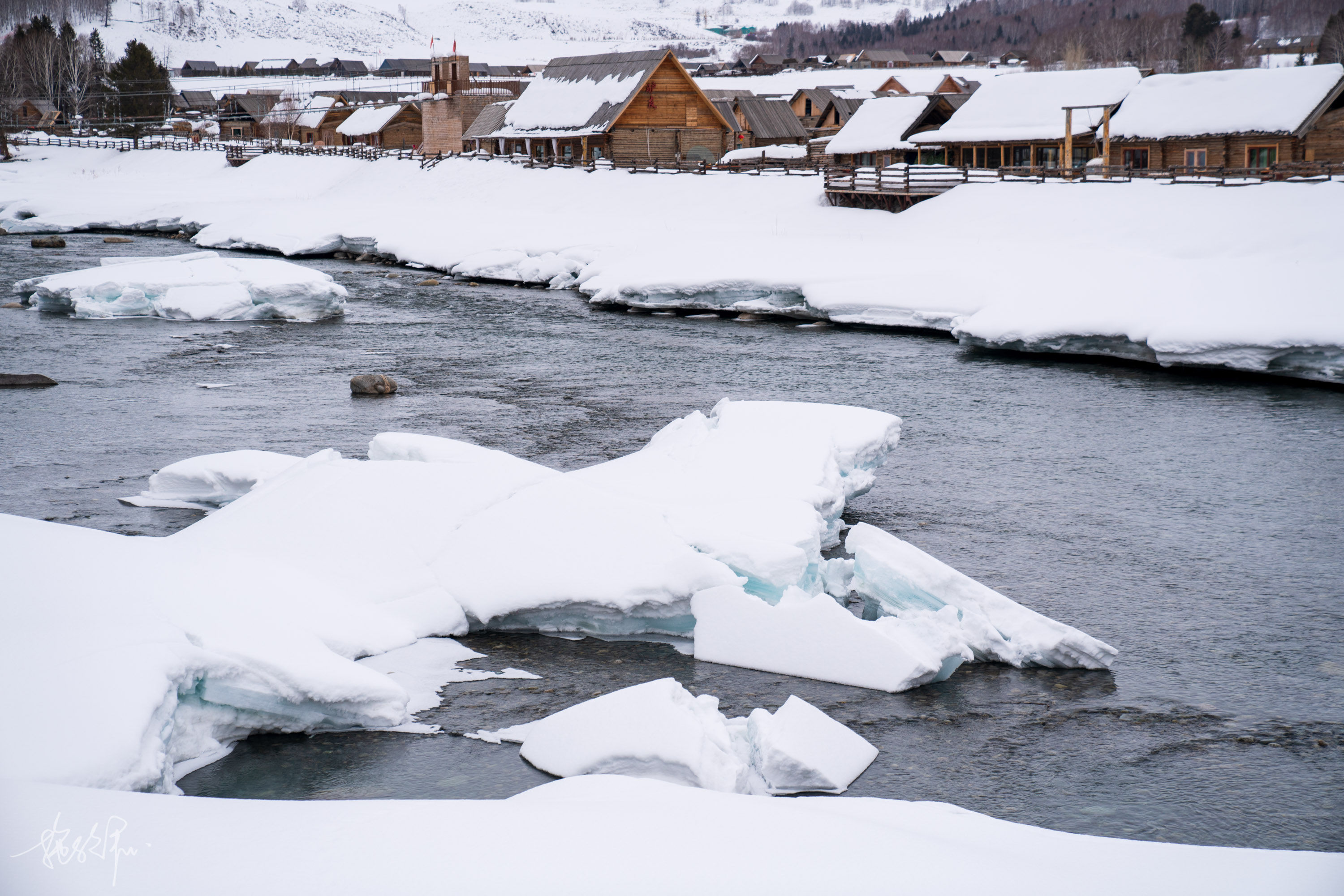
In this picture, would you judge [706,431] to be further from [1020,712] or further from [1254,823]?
[1254,823]

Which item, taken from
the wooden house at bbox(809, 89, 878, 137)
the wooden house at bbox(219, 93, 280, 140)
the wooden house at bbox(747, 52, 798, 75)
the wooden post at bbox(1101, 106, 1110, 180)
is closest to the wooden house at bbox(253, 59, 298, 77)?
the wooden house at bbox(219, 93, 280, 140)

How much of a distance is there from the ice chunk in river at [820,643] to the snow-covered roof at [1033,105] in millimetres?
33418

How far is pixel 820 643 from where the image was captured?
8508mm

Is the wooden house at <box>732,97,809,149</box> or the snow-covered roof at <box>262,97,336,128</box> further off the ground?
the snow-covered roof at <box>262,97,336,128</box>

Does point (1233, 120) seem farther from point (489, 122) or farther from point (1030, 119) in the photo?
point (489, 122)

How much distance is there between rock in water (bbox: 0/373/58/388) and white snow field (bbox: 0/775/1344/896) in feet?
46.2

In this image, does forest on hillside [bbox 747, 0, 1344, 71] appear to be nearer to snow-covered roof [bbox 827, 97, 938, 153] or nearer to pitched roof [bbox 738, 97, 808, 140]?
pitched roof [bbox 738, 97, 808, 140]

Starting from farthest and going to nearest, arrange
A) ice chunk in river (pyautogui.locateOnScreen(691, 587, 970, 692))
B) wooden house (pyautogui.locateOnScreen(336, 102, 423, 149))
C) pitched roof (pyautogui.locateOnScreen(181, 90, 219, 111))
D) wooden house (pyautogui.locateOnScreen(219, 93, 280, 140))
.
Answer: pitched roof (pyautogui.locateOnScreen(181, 90, 219, 111)), wooden house (pyautogui.locateOnScreen(219, 93, 280, 140)), wooden house (pyautogui.locateOnScreen(336, 102, 423, 149)), ice chunk in river (pyautogui.locateOnScreen(691, 587, 970, 692))

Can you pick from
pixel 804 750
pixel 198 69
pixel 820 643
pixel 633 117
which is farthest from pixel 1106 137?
pixel 198 69

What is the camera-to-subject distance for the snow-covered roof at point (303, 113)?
8938cm

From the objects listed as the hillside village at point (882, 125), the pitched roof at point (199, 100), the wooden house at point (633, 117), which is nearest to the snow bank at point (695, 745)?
the hillside village at point (882, 125)

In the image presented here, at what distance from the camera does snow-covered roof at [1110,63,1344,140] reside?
33688 mm

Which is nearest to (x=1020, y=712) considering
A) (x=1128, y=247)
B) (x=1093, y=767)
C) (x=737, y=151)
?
(x=1093, y=767)

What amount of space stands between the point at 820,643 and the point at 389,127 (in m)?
73.2
